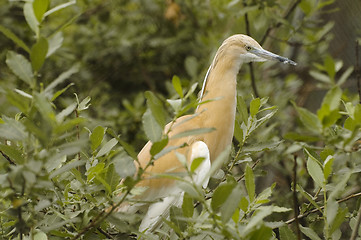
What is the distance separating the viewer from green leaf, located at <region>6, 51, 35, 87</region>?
104 centimetres

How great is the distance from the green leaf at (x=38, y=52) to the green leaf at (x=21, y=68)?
0.02 meters

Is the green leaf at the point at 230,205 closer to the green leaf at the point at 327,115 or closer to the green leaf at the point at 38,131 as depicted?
the green leaf at the point at 327,115

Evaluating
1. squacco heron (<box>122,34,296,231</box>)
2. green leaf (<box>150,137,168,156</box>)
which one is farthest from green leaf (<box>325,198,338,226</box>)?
squacco heron (<box>122,34,296,231</box>)

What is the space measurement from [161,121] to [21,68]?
28cm

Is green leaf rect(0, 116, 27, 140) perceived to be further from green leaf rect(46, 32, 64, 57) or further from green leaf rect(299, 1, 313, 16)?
green leaf rect(299, 1, 313, 16)

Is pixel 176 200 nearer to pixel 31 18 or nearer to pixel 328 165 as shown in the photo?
pixel 328 165

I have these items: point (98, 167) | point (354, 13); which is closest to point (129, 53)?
point (354, 13)

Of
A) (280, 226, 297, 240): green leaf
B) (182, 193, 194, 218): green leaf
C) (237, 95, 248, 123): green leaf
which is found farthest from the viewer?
(237, 95, 248, 123): green leaf

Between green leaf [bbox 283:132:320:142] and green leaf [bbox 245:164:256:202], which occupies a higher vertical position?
green leaf [bbox 283:132:320:142]

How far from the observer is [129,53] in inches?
151

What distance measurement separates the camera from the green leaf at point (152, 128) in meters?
1.07

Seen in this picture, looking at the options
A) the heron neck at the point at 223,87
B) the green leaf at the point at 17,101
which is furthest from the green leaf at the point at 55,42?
the heron neck at the point at 223,87

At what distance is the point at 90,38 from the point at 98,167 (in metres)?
2.66

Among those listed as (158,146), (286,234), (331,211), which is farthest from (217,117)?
(158,146)
